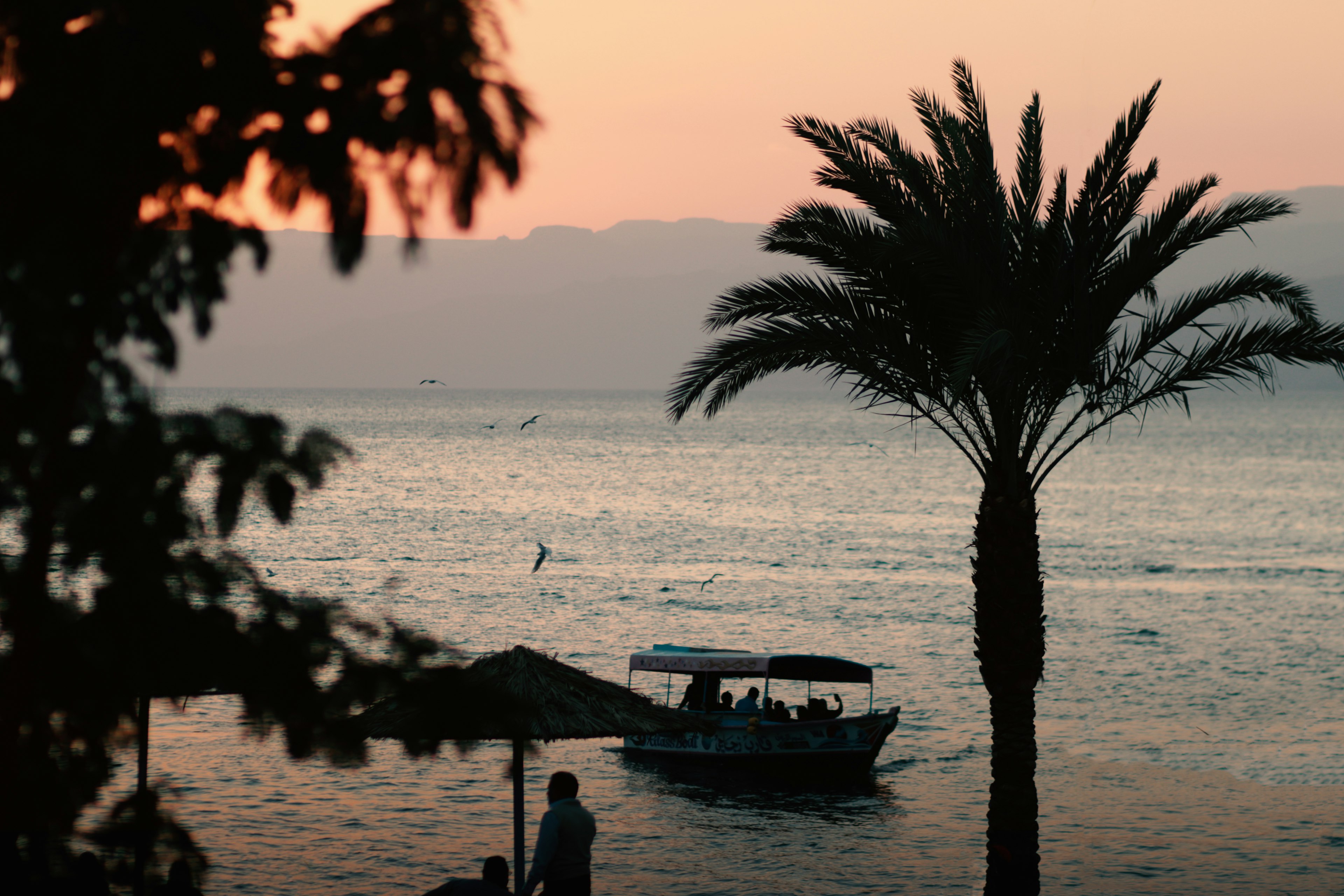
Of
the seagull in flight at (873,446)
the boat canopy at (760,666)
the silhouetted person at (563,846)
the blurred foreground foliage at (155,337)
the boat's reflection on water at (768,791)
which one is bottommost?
the boat's reflection on water at (768,791)

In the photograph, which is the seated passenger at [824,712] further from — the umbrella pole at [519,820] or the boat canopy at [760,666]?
the umbrella pole at [519,820]

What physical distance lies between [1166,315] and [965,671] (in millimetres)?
26276

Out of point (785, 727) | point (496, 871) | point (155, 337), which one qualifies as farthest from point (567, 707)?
point (785, 727)

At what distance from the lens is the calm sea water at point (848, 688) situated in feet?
62.7

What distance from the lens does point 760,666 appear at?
24.4 meters

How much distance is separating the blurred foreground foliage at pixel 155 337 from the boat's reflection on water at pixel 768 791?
19311 mm

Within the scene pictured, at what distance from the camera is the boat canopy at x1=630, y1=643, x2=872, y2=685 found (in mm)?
24406

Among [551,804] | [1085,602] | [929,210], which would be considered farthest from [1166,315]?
[1085,602]

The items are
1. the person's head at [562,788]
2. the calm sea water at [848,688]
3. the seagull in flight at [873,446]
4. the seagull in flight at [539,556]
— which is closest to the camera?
the person's head at [562,788]

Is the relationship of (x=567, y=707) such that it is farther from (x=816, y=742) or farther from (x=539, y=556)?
(x=539, y=556)

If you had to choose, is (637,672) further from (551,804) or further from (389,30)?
(389,30)

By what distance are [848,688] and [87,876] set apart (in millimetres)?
31729

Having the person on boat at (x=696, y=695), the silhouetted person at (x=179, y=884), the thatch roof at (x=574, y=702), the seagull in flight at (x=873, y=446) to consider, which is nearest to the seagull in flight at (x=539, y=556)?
the person on boat at (x=696, y=695)

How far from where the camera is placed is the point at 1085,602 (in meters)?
50.4
